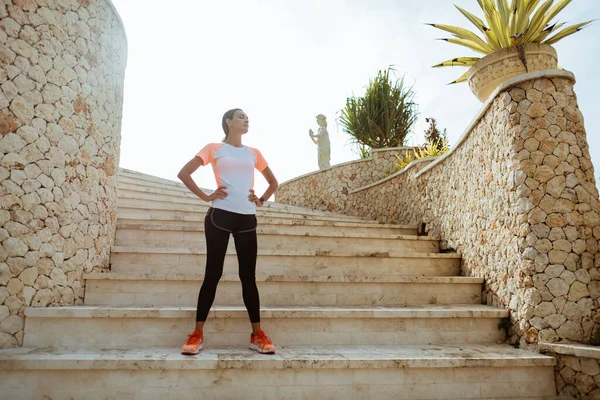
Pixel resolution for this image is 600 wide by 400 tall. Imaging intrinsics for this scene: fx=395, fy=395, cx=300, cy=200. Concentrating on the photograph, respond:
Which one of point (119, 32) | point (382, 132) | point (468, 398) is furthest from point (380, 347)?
point (382, 132)

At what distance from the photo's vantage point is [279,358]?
88.7 inches

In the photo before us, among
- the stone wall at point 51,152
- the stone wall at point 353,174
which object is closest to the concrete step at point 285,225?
the stone wall at point 51,152

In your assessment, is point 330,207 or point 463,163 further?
point 330,207

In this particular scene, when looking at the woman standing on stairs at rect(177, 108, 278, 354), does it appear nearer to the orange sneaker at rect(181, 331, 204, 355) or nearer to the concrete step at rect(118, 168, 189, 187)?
the orange sneaker at rect(181, 331, 204, 355)

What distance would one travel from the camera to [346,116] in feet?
36.9

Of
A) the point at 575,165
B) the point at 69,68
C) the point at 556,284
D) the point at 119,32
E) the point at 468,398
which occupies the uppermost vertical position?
the point at 119,32

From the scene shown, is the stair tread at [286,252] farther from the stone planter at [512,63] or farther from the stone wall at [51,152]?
the stone planter at [512,63]

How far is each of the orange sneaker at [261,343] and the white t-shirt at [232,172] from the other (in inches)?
29.7

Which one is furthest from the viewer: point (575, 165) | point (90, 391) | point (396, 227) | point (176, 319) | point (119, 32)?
point (396, 227)

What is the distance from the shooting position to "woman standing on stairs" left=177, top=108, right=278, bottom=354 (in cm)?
237

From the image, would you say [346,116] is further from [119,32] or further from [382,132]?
[119,32]

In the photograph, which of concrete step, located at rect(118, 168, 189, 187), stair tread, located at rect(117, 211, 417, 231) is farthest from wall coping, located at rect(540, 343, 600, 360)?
concrete step, located at rect(118, 168, 189, 187)

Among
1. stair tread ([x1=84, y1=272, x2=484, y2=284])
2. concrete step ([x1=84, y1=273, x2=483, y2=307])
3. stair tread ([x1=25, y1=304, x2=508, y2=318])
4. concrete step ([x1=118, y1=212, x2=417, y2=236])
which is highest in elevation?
concrete step ([x1=118, y1=212, x2=417, y2=236])

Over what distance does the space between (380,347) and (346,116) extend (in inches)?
366
